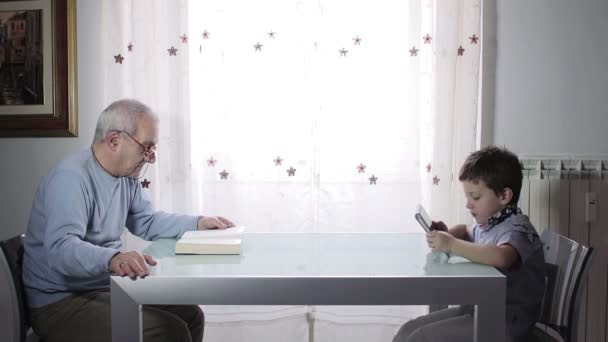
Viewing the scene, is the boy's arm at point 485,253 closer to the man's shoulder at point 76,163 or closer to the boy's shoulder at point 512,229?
the boy's shoulder at point 512,229

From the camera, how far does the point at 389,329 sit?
2.63m

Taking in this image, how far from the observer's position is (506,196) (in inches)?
68.5

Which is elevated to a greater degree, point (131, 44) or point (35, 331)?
point (131, 44)

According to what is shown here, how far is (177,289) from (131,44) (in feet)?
5.17

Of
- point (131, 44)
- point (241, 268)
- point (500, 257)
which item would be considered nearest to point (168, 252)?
point (241, 268)

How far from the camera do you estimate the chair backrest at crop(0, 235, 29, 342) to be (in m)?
1.56

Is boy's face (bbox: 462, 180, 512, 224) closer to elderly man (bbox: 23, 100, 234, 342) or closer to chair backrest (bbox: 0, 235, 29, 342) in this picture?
elderly man (bbox: 23, 100, 234, 342)

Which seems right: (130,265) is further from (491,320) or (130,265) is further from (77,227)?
(491,320)

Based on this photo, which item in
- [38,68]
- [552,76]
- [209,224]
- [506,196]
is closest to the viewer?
[506,196]

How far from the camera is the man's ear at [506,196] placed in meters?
1.74

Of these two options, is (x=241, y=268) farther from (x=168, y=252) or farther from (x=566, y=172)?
(x=566, y=172)

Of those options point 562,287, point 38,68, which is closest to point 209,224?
point 562,287

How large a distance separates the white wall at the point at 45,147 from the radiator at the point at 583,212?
194 centimetres

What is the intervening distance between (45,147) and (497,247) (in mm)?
2124
